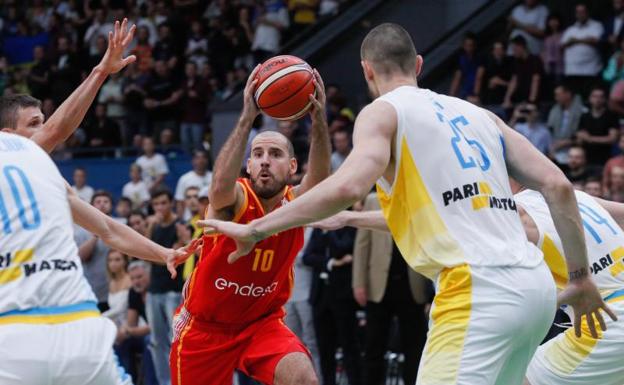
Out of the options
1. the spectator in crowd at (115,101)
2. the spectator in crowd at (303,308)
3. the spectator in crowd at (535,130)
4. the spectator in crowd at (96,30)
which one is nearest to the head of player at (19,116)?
the spectator in crowd at (303,308)

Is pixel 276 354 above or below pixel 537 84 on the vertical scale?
below

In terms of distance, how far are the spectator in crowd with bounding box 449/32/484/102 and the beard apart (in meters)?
9.86

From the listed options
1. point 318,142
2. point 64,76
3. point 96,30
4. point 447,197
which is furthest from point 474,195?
point 96,30

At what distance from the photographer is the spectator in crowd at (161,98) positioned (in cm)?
2145

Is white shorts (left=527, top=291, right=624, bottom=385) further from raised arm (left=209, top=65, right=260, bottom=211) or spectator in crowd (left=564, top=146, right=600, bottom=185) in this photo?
spectator in crowd (left=564, top=146, right=600, bottom=185)

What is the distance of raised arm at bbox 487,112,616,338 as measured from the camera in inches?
229

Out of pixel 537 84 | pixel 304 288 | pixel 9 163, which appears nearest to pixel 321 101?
pixel 9 163

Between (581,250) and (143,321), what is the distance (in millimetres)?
9174

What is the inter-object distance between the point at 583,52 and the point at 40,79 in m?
11.7

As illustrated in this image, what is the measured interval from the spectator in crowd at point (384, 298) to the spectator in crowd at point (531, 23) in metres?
6.45

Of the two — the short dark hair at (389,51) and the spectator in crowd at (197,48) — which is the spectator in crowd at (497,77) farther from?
the short dark hair at (389,51)

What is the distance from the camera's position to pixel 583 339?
23.6 feet

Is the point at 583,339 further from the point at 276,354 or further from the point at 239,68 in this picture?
the point at 239,68

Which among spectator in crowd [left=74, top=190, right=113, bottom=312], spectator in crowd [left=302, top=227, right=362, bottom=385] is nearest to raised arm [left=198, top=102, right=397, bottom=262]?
spectator in crowd [left=302, top=227, right=362, bottom=385]
